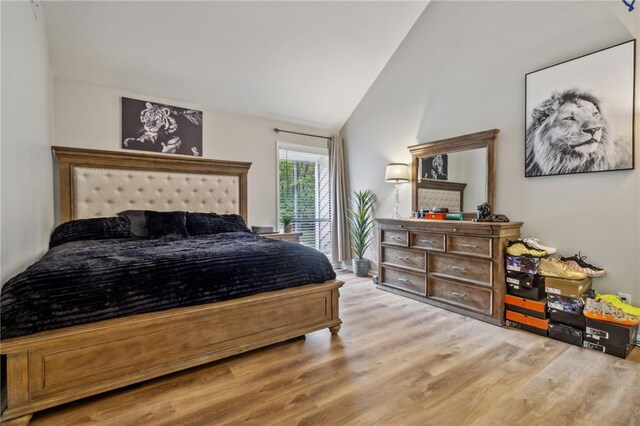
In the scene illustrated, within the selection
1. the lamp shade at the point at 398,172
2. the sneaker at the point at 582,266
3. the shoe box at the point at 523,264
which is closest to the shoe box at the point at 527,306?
the shoe box at the point at 523,264

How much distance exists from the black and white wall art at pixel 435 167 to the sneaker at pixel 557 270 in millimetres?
1437

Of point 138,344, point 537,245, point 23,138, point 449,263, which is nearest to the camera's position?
point 138,344

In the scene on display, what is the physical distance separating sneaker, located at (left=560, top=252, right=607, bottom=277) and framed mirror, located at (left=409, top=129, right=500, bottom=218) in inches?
32.6

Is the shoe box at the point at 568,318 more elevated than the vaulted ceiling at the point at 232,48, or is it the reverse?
the vaulted ceiling at the point at 232,48

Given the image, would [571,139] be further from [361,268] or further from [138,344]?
[138,344]

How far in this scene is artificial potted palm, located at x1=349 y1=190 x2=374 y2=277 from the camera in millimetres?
4602

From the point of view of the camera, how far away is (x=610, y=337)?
7.10 feet

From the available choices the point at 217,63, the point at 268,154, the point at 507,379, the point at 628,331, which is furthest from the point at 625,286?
the point at 217,63

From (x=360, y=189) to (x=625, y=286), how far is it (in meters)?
3.16

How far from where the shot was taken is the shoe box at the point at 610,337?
211 centimetres

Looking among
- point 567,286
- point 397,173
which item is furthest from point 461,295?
point 397,173

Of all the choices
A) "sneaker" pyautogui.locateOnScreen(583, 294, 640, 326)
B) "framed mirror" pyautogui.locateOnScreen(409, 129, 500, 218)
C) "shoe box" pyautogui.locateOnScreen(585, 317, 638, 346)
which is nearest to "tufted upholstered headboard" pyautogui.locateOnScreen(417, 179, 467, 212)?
"framed mirror" pyautogui.locateOnScreen(409, 129, 500, 218)

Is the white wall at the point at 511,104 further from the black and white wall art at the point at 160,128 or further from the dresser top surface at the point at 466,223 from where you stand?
the black and white wall art at the point at 160,128

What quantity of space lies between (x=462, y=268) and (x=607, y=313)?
1.07 m
